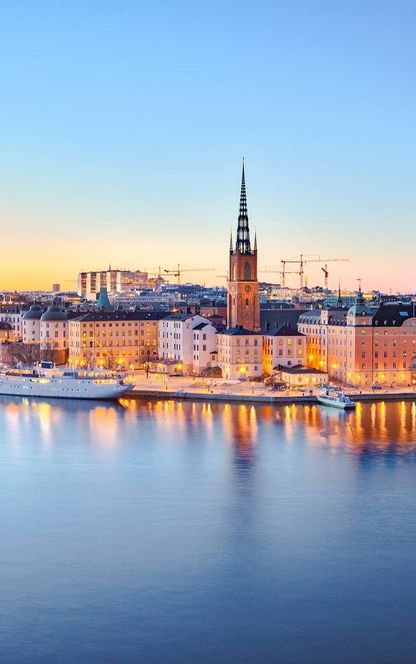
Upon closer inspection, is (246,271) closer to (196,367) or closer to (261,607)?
(196,367)

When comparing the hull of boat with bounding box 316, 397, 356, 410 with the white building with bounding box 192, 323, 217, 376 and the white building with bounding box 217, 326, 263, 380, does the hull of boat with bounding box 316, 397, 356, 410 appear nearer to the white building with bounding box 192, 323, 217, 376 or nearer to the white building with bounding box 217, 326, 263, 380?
the white building with bounding box 217, 326, 263, 380

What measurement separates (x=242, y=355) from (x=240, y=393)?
255 centimetres

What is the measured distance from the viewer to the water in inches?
295

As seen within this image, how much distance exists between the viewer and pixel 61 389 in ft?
72.2

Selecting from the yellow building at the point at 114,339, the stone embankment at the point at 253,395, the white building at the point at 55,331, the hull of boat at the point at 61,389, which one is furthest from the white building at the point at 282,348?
the white building at the point at 55,331

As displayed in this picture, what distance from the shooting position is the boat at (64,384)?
2145 centimetres

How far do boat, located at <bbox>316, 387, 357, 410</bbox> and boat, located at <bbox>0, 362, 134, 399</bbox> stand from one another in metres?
4.30

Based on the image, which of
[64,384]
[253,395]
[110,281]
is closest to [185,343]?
[64,384]

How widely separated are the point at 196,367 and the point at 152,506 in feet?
44.5

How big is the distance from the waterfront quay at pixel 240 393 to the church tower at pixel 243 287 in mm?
2869

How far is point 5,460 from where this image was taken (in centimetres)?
1384

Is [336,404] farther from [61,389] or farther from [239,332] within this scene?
[61,389]

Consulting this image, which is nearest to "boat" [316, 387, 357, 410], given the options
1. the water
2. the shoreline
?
the shoreline

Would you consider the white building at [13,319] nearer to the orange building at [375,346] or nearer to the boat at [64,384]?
the boat at [64,384]
